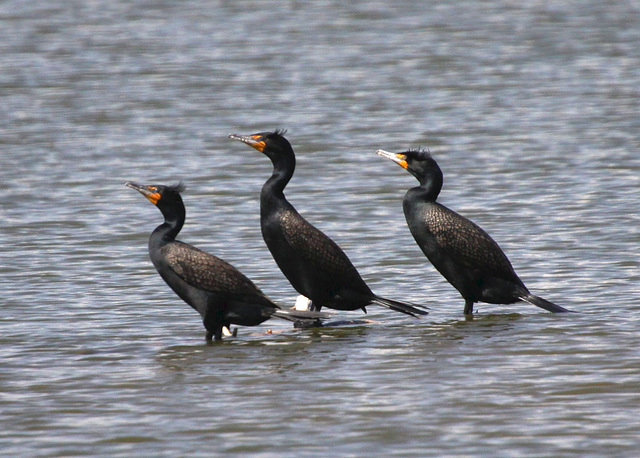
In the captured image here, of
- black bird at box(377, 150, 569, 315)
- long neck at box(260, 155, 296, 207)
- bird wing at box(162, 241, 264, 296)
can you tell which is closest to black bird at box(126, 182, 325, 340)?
bird wing at box(162, 241, 264, 296)

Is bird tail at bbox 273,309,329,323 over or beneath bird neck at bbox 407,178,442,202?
beneath

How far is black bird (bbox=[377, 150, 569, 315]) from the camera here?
10148mm

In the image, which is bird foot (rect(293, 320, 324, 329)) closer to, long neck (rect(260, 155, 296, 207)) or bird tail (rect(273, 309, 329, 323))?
bird tail (rect(273, 309, 329, 323))

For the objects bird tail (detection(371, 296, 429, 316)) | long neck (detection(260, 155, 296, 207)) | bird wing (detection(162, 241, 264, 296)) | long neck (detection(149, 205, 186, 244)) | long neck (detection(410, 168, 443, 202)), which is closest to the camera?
bird wing (detection(162, 241, 264, 296))

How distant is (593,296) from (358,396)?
3.43 meters

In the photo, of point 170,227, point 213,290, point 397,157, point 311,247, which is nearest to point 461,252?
point 397,157

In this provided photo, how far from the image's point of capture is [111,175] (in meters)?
17.2

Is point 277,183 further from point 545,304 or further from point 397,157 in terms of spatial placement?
point 545,304

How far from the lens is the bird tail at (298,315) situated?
9406 mm

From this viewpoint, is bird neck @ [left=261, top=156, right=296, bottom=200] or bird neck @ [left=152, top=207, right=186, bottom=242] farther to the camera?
bird neck @ [left=261, top=156, right=296, bottom=200]

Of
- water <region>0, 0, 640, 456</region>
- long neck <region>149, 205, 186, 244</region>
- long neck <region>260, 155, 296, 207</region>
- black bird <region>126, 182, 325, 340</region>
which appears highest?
long neck <region>260, 155, 296, 207</region>

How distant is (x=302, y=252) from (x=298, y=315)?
60 cm

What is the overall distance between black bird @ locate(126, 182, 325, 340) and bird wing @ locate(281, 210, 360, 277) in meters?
0.49

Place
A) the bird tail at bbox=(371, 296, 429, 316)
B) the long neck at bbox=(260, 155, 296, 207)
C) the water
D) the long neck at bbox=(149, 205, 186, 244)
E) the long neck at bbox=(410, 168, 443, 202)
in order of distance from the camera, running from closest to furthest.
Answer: the water
the long neck at bbox=(149, 205, 186, 244)
the bird tail at bbox=(371, 296, 429, 316)
the long neck at bbox=(260, 155, 296, 207)
the long neck at bbox=(410, 168, 443, 202)
